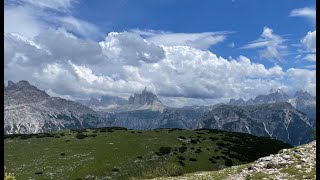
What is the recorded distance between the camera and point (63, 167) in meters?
103

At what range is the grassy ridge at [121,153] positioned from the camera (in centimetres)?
10188

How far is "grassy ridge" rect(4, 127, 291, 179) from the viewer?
102m

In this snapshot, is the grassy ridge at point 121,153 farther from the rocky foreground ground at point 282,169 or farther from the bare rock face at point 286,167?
the bare rock face at point 286,167

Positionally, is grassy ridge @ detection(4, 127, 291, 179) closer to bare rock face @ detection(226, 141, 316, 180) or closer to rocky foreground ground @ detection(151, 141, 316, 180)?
rocky foreground ground @ detection(151, 141, 316, 180)

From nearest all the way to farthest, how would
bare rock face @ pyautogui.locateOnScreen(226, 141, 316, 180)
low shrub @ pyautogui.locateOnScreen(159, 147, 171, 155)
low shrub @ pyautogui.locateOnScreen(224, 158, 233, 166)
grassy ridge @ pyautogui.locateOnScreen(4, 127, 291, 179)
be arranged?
bare rock face @ pyautogui.locateOnScreen(226, 141, 316, 180), grassy ridge @ pyautogui.locateOnScreen(4, 127, 291, 179), low shrub @ pyautogui.locateOnScreen(224, 158, 233, 166), low shrub @ pyautogui.locateOnScreen(159, 147, 171, 155)

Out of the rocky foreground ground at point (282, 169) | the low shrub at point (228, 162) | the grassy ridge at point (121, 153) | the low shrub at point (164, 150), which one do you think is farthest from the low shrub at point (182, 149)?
the rocky foreground ground at point (282, 169)

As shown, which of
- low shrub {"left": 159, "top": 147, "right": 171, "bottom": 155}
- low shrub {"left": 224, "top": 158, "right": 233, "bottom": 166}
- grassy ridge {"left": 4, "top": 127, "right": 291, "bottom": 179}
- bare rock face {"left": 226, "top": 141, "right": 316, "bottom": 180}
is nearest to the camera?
bare rock face {"left": 226, "top": 141, "right": 316, "bottom": 180}

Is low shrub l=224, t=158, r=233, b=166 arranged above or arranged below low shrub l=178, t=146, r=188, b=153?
below

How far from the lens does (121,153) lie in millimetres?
117875

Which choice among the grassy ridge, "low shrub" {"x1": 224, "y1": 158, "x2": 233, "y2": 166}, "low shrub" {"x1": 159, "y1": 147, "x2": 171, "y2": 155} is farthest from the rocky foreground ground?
"low shrub" {"x1": 159, "y1": 147, "x2": 171, "y2": 155}

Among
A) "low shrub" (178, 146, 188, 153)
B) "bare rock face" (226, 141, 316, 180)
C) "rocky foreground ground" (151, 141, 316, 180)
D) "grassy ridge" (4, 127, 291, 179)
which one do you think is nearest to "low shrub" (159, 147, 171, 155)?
"grassy ridge" (4, 127, 291, 179)

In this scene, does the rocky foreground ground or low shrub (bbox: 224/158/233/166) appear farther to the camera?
low shrub (bbox: 224/158/233/166)
